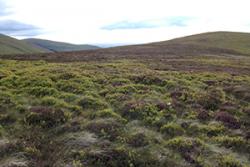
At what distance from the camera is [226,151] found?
11.0m

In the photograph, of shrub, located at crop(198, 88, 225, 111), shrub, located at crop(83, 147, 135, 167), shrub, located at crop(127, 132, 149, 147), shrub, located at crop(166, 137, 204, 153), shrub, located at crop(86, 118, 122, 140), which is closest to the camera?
shrub, located at crop(83, 147, 135, 167)

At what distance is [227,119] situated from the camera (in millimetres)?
14000

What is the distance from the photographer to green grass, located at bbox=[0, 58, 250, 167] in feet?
33.1

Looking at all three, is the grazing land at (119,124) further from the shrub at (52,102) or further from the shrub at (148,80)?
the shrub at (148,80)

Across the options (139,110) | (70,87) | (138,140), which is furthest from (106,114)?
(70,87)

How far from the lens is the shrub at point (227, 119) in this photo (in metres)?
13.5

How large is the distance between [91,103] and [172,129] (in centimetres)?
481

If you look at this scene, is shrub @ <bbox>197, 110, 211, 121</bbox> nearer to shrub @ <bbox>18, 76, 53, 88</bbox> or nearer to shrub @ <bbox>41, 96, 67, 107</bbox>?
shrub @ <bbox>41, 96, 67, 107</bbox>

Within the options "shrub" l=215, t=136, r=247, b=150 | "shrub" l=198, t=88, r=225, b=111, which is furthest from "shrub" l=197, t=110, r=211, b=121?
"shrub" l=215, t=136, r=247, b=150

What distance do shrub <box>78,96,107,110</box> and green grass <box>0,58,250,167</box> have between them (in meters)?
0.05

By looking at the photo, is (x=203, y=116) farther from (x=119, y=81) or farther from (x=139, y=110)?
(x=119, y=81)

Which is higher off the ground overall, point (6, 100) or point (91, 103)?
point (6, 100)

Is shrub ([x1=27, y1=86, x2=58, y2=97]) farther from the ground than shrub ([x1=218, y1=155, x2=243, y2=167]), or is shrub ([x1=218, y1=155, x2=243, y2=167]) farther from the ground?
shrub ([x1=27, y1=86, x2=58, y2=97])

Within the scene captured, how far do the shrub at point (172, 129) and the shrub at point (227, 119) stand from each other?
250cm
